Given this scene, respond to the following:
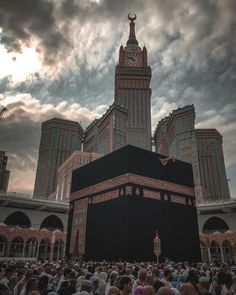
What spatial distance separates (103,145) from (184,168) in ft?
195

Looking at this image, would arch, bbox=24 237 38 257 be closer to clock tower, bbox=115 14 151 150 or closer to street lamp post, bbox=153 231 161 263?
street lamp post, bbox=153 231 161 263

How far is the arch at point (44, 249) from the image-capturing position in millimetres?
33219

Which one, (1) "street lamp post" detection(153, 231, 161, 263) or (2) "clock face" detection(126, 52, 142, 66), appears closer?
(1) "street lamp post" detection(153, 231, 161, 263)

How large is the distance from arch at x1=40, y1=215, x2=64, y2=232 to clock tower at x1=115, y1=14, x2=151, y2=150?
50.7 meters

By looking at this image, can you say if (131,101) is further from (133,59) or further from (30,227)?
(30,227)

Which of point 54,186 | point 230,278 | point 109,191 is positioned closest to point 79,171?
point 109,191

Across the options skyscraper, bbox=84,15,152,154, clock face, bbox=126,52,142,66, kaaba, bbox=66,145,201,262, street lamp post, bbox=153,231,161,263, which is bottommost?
street lamp post, bbox=153,231,161,263

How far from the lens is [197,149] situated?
249ft

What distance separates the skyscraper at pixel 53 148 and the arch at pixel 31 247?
57707mm

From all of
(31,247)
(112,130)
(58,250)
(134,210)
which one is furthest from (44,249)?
(112,130)

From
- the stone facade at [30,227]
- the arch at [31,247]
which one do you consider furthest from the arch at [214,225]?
the arch at [31,247]

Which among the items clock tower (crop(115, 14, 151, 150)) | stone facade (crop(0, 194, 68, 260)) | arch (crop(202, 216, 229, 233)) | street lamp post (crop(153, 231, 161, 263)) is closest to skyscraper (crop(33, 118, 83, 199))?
clock tower (crop(115, 14, 151, 150))

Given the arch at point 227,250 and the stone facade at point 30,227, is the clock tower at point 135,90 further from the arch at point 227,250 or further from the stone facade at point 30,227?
the arch at point 227,250

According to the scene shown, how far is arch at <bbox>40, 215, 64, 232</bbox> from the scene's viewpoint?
1390 inches
